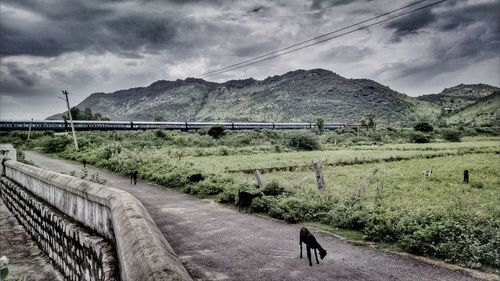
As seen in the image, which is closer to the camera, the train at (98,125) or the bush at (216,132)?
the train at (98,125)

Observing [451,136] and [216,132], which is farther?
[451,136]

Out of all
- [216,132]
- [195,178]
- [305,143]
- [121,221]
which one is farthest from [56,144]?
[121,221]

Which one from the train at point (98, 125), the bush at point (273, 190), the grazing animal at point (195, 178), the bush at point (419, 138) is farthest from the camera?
the bush at point (419, 138)

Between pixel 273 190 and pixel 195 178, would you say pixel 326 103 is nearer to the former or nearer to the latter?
pixel 195 178

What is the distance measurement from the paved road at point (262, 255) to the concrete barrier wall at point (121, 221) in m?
2.24

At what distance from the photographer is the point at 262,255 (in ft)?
26.2

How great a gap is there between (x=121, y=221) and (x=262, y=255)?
4304 millimetres

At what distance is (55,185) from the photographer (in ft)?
29.0

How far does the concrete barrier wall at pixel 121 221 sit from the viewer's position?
2938 mm

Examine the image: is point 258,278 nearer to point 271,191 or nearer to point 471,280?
point 471,280

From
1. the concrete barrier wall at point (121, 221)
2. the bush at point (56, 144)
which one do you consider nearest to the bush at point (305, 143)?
the bush at point (56, 144)

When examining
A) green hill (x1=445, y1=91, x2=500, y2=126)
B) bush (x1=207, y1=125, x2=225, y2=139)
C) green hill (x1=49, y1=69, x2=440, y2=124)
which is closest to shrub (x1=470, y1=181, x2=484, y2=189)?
bush (x1=207, y1=125, x2=225, y2=139)

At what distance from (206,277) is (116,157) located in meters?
21.9

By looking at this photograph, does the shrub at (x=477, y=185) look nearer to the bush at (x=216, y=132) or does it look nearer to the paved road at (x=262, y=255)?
the paved road at (x=262, y=255)
